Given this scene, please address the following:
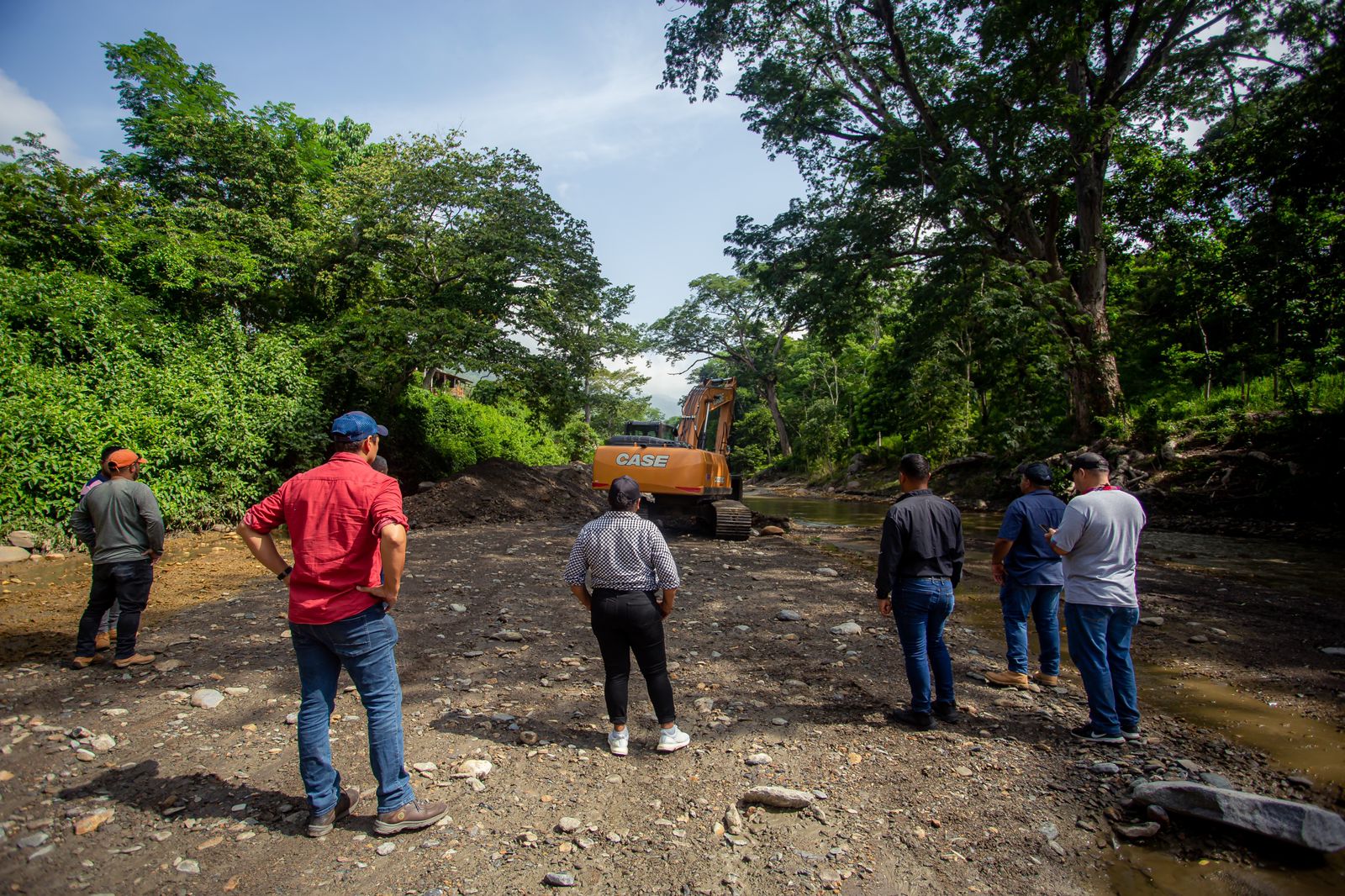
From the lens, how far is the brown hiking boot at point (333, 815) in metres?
2.95

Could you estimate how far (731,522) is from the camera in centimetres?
1248

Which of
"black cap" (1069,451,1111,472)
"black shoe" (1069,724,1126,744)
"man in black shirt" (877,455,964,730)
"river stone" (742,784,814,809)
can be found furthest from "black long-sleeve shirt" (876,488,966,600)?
"river stone" (742,784,814,809)

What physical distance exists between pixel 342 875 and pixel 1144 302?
995 inches

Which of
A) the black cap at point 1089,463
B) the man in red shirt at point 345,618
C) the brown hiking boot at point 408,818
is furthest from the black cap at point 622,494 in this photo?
the black cap at point 1089,463

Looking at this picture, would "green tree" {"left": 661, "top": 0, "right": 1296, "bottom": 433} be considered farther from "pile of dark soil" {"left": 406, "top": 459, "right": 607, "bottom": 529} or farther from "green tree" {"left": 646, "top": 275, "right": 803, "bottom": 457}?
"green tree" {"left": 646, "top": 275, "right": 803, "bottom": 457}

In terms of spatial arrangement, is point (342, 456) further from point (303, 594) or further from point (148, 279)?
point (148, 279)

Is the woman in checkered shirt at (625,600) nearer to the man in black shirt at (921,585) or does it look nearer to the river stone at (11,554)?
the man in black shirt at (921,585)

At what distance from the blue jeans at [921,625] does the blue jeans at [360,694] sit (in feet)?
9.51

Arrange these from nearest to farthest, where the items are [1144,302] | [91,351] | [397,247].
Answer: [91,351] → [397,247] → [1144,302]

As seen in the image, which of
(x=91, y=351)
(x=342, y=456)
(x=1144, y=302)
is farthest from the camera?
(x=1144, y=302)

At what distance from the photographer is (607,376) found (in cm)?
4481

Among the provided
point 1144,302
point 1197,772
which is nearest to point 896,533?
point 1197,772

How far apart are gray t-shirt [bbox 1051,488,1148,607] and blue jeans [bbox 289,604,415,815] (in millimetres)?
3814

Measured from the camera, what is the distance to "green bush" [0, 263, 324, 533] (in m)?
9.00
